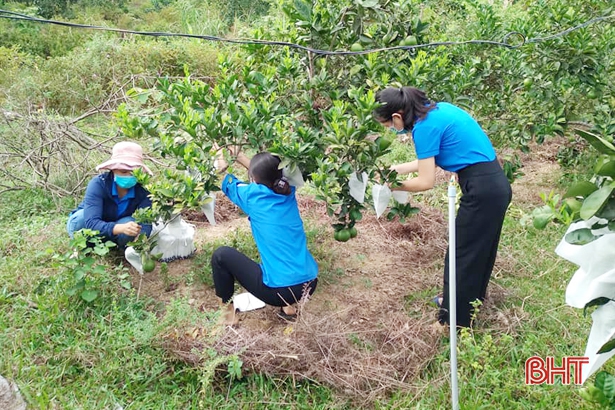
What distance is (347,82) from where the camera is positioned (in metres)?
3.21

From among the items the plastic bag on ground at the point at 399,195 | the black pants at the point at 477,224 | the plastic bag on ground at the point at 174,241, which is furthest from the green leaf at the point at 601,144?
the plastic bag on ground at the point at 174,241

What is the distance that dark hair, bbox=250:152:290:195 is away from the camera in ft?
9.34

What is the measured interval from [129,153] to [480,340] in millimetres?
2493

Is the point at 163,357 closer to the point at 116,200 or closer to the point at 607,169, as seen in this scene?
the point at 116,200

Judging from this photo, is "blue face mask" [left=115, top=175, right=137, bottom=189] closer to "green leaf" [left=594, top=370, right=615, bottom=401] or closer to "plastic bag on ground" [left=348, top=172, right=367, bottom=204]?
"plastic bag on ground" [left=348, top=172, right=367, bottom=204]

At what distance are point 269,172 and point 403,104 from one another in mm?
A: 795

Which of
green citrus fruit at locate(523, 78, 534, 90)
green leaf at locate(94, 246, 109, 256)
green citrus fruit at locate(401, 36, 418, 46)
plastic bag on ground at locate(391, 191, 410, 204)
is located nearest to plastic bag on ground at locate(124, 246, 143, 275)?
green leaf at locate(94, 246, 109, 256)

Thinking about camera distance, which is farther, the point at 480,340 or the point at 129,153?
the point at 129,153

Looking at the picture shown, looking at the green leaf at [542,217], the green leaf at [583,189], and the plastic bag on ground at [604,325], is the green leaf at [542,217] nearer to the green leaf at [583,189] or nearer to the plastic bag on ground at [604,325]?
the green leaf at [583,189]

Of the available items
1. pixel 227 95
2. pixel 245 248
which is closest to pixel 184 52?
pixel 245 248

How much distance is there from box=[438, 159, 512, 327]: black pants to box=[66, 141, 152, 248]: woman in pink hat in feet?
6.30

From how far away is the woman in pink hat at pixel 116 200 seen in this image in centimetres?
339

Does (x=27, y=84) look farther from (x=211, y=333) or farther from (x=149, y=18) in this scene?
(x=149, y=18)

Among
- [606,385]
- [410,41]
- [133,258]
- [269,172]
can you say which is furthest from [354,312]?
[606,385]
